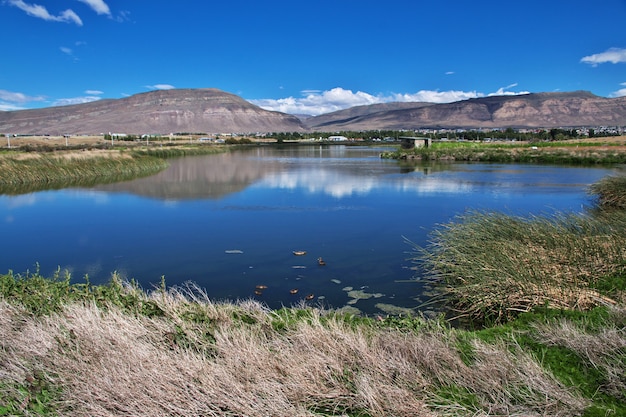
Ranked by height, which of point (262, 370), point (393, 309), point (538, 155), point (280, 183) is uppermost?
point (538, 155)

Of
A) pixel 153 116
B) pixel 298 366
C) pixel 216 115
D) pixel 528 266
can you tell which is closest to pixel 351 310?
pixel 528 266

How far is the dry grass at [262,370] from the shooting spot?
12.2 feet

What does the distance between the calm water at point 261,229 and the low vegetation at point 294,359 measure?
2.24m

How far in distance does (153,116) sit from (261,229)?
160556 mm

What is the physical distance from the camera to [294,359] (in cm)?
426

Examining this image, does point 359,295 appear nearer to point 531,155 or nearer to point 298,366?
point 298,366

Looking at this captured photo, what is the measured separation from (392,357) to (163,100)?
189 metres

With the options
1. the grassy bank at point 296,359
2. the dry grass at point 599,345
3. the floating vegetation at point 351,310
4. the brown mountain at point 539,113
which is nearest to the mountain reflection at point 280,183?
the floating vegetation at point 351,310

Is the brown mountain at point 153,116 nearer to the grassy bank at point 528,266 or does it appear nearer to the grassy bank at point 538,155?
the grassy bank at point 538,155

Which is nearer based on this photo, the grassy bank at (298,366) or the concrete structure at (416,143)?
the grassy bank at (298,366)

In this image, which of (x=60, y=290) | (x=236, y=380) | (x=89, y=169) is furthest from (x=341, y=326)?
(x=89, y=169)

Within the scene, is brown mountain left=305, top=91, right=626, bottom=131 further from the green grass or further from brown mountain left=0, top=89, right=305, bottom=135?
the green grass

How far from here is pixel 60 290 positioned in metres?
6.34

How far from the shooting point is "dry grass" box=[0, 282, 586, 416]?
371 cm
